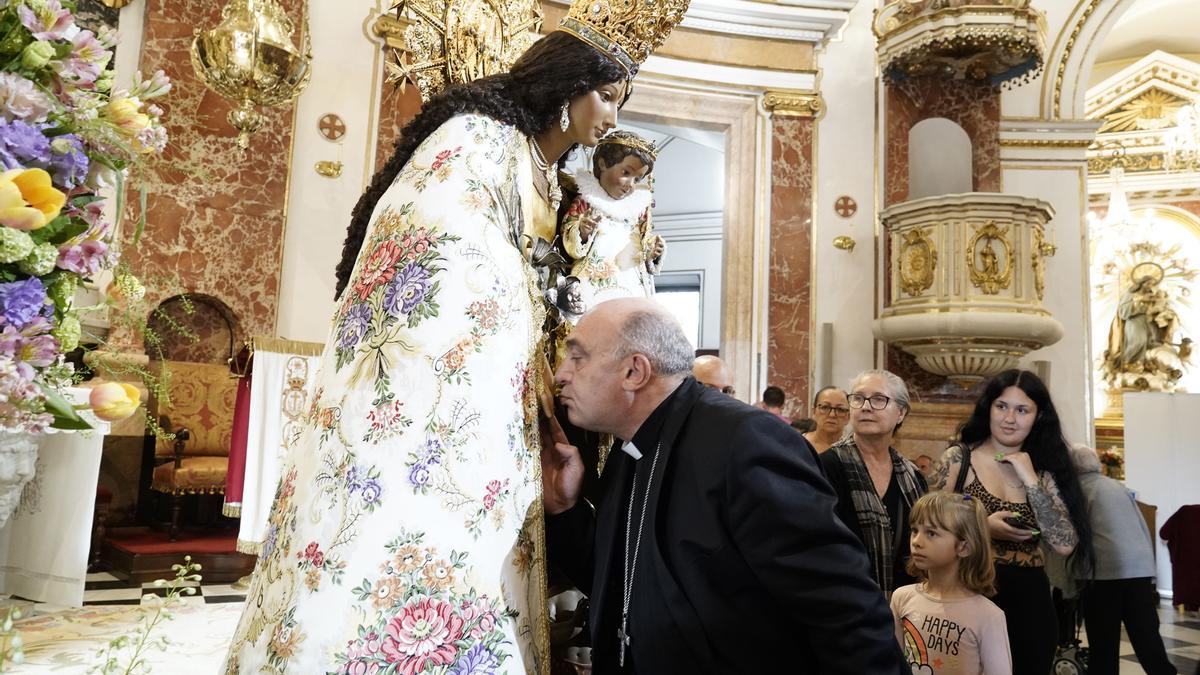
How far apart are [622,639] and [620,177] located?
145 cm

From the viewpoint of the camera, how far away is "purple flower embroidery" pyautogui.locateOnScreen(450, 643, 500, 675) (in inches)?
52.8

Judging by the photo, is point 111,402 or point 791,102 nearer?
point 111,402

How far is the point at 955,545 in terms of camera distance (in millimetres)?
2734

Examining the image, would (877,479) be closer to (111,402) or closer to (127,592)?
(111,402)

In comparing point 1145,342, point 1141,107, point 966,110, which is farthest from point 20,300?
point 1141,107

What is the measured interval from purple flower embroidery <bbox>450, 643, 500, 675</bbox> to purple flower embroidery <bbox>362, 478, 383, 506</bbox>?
282 millimetres

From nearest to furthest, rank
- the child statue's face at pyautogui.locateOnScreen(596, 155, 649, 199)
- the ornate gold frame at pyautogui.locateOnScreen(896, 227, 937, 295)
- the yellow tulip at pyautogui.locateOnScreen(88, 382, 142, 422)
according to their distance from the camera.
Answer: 1. the yellow tulip at pyautogui.locateOnScreen(88, 382, 142, 422)
2. the child statue's face at pyautogui.locateOnScreen(596, 155, 649, 199)
3. the ornate gold frame at pyautogui.locateOnScreen(896, 227, 937, 295)

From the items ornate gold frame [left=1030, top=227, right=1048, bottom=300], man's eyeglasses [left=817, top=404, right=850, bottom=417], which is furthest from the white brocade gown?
ornate gold frame [left=1030, top=227, right=1048, bottom=300]

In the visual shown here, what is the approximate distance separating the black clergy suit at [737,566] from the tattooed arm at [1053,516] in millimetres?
2143

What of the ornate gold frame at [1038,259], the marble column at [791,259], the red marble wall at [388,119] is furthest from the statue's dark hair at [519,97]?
the ornate gold frame at [1038,259]

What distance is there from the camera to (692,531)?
148 centimetres

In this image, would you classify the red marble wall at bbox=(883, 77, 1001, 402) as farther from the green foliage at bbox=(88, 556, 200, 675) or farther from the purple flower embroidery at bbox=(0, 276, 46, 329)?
the purple flower embroidery at bbox=(0, 276, 46, 329)

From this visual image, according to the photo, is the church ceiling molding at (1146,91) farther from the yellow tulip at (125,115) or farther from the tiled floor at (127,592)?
the yellow tulip at (125,115)

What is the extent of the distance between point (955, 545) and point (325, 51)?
675 cm
